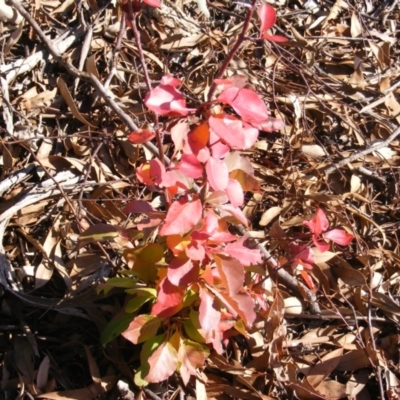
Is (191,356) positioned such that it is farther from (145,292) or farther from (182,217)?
(182,217)

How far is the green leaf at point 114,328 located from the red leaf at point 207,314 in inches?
12.2

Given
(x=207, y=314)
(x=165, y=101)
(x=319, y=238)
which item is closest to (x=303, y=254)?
(x=319, y=238)

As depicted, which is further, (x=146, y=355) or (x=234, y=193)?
(x=146, y=355)

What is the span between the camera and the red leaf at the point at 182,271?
1.30m

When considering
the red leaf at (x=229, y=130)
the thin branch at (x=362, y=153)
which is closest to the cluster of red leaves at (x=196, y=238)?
the red leaf at (x=229, y=130)

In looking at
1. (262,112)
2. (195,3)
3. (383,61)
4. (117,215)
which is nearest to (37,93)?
(117,215)

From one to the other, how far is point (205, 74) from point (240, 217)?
942mm

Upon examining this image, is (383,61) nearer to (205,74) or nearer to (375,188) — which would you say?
(375,188)

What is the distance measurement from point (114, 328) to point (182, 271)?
0.37 m

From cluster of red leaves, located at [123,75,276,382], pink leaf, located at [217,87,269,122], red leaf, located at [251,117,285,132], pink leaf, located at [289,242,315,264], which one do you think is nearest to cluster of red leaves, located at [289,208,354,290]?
pink leaf, located at [289,242,315,264]

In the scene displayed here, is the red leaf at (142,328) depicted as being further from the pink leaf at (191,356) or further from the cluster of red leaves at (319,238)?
the cluster of red leaves at (319,238)

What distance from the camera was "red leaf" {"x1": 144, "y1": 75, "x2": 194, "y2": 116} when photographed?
3.49 ft

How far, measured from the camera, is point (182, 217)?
122 cm

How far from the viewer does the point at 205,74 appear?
84.9 inches
